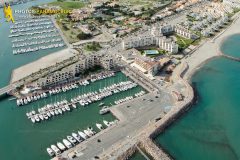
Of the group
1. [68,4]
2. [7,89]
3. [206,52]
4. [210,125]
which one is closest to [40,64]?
[7,89]

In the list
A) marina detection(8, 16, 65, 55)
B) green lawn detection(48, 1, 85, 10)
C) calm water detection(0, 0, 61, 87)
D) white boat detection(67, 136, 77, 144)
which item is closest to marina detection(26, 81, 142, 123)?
white boat detection(67, 136, 77, 144)

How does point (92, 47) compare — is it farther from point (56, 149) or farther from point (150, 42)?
point (56, 149)

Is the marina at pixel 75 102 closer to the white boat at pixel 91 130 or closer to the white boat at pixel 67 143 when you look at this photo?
the white boat at pixel 91 130

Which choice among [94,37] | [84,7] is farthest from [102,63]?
[84,7]

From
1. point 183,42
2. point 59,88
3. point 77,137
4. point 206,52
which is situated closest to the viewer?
point 77,137

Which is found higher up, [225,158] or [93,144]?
[93,144]

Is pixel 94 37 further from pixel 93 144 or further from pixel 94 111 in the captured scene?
pixel 93 144

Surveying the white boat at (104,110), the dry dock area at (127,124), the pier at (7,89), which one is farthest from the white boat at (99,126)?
the pier at (7,89)

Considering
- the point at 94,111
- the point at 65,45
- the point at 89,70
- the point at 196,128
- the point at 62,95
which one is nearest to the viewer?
the point at 196,128
